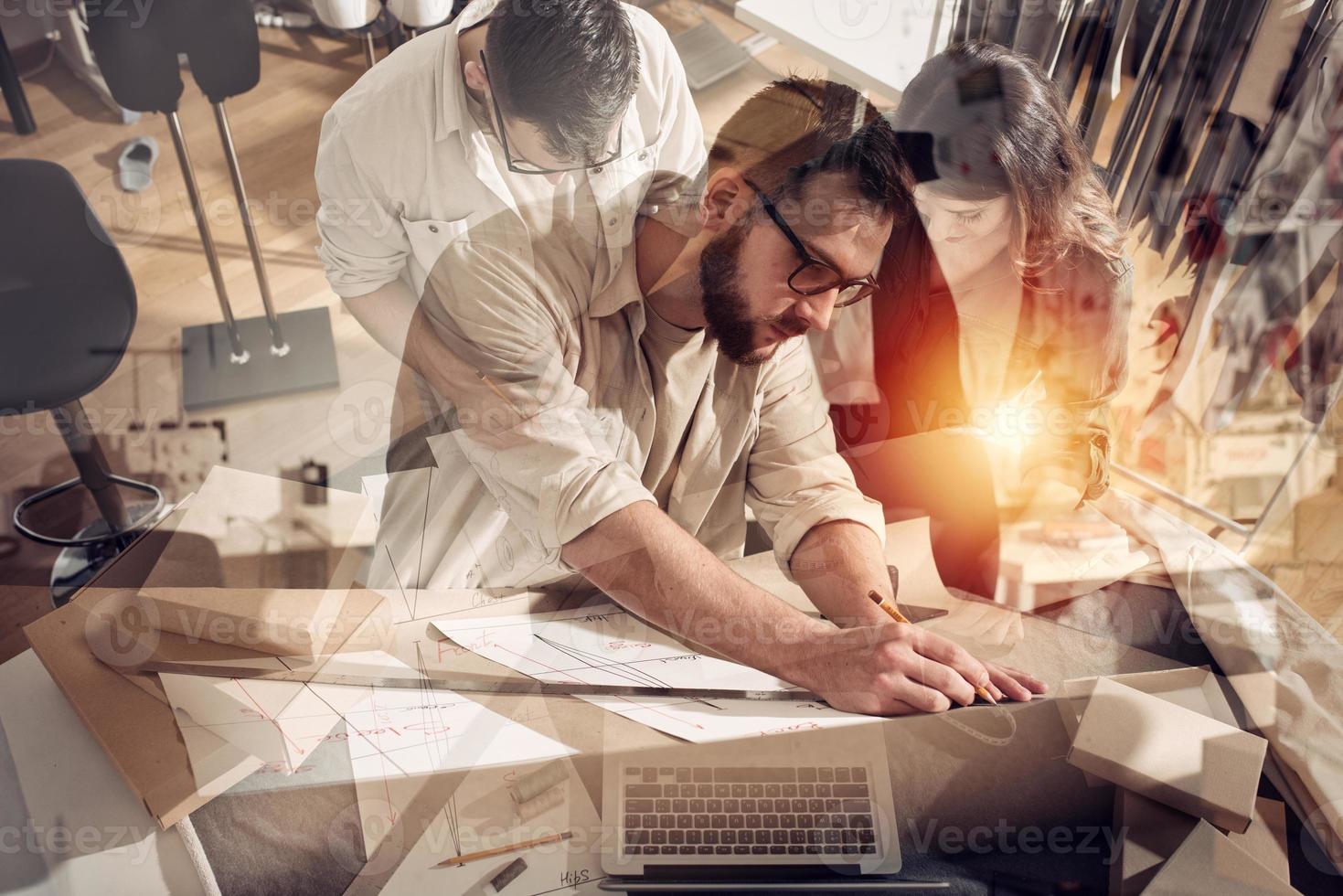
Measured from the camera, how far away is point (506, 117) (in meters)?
0.64

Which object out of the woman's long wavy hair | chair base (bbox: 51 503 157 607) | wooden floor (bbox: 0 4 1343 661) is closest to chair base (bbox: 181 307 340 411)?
wooden floor (bbox: 0 4 1343 661)

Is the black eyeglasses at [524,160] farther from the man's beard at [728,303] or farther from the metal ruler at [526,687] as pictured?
the metal ruler at [526,687]

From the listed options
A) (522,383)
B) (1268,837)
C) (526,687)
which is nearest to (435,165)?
(522,383)

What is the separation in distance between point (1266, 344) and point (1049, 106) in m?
0.36

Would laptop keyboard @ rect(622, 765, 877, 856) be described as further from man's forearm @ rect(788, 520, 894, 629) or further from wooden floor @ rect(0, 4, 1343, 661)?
wooden floor @ rect(0, 4, 1343, 661)

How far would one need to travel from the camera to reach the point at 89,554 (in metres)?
1.23

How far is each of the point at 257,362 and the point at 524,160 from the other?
2.37 ft

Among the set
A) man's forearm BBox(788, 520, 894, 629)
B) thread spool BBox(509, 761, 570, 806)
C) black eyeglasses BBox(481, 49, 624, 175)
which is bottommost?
thread spool BBox(509, 761, 570, 806)

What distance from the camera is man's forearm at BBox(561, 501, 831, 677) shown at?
28.5 inches

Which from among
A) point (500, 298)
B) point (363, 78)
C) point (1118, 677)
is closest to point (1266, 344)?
point (1118, 677)

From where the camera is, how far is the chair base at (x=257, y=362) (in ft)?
3.86

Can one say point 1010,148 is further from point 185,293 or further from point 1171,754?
point 185,293

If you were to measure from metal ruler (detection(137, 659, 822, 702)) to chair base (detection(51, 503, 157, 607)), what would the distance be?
0.69m

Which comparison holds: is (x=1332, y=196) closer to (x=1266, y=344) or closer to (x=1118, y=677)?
(x=1266, y=344)
